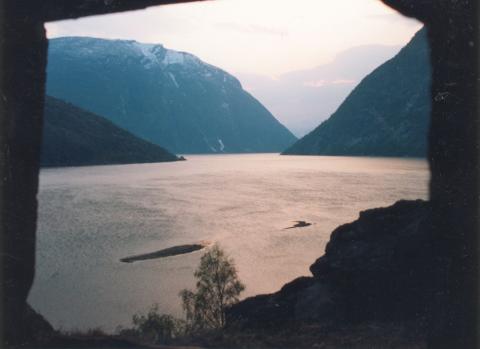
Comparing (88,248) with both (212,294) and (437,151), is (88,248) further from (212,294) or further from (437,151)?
(437,151)

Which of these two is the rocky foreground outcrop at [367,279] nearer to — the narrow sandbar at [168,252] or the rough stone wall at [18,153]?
the rough stone wall at [18,153]

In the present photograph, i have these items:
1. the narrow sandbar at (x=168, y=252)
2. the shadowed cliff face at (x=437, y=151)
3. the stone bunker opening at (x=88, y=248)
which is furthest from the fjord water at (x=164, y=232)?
the shadowed cliff face at (x=437, y=151)

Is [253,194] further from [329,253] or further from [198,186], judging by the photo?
[329,253]

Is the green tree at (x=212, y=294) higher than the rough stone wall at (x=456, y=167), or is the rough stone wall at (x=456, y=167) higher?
the rough stone wall at (x=456, y=167)

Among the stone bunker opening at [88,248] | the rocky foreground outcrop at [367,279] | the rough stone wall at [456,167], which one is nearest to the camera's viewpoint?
the rough stone wall at [456,167]

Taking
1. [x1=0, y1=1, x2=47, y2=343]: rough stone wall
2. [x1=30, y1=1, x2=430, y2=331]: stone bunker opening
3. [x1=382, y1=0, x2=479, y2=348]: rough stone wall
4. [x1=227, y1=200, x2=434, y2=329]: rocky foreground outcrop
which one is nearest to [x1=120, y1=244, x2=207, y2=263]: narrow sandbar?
[x1=30, y1=1, x2=430, y2=331]: stone bunker opening

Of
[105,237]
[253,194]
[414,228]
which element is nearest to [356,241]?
[414,228]

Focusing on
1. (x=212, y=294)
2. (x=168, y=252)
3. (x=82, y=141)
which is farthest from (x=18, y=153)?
(x=82, y=141)
